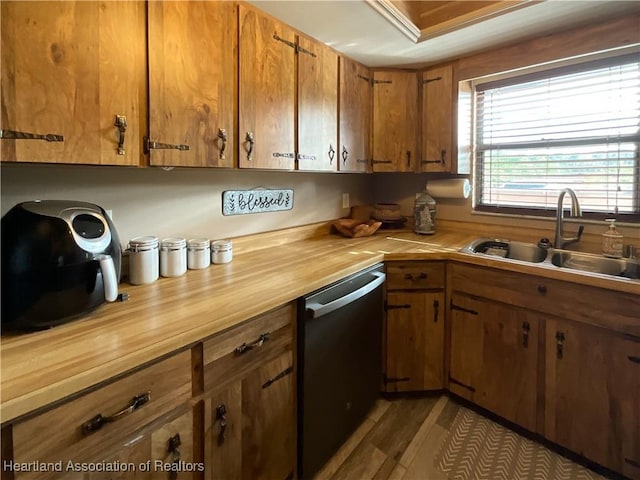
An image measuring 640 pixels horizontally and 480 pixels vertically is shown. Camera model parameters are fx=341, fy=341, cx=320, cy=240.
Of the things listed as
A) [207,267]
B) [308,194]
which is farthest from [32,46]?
[308,194]

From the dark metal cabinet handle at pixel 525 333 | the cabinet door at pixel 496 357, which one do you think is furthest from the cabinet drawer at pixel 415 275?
the dark metal cabinet handle at pixel 525 333

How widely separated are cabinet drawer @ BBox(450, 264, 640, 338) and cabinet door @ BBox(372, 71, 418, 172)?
0.89 metres

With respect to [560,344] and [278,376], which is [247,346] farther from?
[560,344]

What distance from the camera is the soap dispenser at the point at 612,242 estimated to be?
5.85 feet

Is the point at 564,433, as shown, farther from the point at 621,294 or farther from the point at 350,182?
the point at 350,182

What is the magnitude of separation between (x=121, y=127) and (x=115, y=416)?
32.7 inches

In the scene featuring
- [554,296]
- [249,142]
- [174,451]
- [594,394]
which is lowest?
[594,394]

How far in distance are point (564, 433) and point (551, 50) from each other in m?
2.01

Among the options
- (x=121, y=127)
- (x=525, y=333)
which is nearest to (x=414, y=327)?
(x=525, y=333)

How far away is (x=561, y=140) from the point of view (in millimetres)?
2072

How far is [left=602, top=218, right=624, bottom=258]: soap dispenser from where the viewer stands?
70.2 inches

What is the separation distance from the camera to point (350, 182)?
272 centimetres

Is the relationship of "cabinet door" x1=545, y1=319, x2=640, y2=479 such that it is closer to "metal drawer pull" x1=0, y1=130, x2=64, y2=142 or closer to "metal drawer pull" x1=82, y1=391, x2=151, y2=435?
"metal drawer pull" x1=82, y1=391, x2=151, y2=435

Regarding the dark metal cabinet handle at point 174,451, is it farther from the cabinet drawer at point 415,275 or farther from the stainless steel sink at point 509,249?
the stainless steel sink at point 509,249
